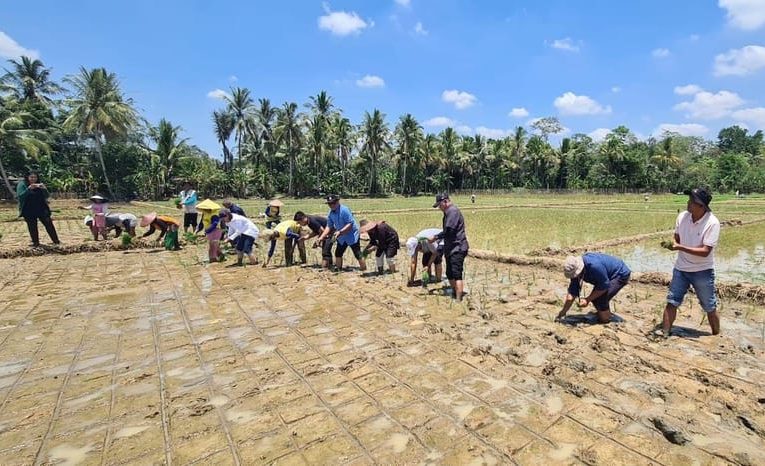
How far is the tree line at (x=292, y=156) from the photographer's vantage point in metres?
32.2

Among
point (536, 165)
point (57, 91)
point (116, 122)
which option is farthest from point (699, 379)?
point (536, 165)

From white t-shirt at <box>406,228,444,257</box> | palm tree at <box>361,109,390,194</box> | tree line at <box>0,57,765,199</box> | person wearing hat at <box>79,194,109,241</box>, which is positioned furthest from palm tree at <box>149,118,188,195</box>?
white t-shirt at <box>406,228,444,257</box>

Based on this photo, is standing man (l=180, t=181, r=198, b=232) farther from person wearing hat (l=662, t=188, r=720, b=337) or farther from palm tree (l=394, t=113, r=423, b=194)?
palm tree (l=394, t=113, r=423, b=194)

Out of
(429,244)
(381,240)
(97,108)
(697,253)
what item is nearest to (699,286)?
(697,253)

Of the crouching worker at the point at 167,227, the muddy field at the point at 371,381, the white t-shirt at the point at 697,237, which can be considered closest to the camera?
the muddy field at the point at 371,381

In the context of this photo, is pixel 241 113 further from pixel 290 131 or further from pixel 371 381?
pixel 371 381

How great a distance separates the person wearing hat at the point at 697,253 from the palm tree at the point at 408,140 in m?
44.6

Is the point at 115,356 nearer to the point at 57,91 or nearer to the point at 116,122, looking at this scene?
the point at 116,122

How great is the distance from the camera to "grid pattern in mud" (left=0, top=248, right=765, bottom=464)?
267 cm

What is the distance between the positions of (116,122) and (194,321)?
112ft

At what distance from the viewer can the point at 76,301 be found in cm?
602

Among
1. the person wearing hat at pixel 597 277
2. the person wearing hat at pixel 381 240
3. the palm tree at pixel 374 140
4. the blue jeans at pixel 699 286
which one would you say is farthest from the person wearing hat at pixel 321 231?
the palm tree at pixel 374 140

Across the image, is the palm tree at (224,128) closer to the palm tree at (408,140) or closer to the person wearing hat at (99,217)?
the palm tree at (408,140)

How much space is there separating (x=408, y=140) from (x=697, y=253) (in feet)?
148
